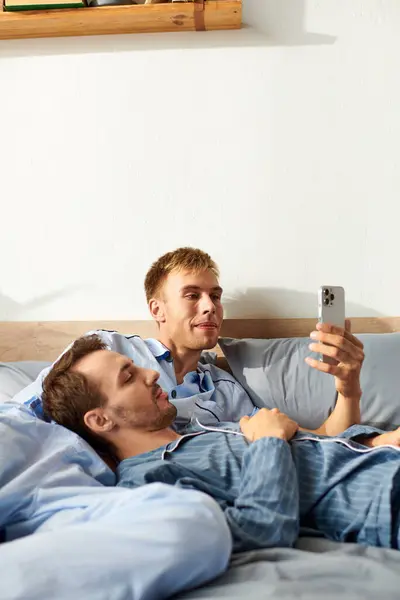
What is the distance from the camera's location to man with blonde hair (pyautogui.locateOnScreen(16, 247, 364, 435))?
5.65 feet

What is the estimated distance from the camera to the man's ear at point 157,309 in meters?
1.95

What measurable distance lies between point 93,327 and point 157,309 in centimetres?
29

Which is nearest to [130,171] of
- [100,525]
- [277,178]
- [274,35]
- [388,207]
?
[277,178]

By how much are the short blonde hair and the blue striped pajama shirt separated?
72 centimetres

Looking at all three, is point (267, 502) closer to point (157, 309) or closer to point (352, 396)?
point (352, 396)

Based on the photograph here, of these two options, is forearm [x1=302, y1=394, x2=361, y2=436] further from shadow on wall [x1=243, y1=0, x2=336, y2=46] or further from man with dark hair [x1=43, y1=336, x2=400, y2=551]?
shadow on wall [x1=243, y1=0, x2=336, y2=46]

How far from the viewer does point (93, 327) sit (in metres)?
2.15

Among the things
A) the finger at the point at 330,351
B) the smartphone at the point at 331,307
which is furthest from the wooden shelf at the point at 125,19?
the finger at the point at 330,351

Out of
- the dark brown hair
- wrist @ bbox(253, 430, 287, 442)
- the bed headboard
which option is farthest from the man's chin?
wrist @ bbox(253, 430, 287, 442)

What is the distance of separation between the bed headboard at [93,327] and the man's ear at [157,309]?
150mm

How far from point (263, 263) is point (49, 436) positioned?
1085mm

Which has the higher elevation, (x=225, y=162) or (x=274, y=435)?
(x=225, y=162)

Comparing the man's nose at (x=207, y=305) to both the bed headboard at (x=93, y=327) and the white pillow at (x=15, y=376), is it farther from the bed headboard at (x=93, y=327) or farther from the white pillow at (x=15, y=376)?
the white pillow at (x=15, y=376)

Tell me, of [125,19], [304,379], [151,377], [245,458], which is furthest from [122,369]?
[125,19]
